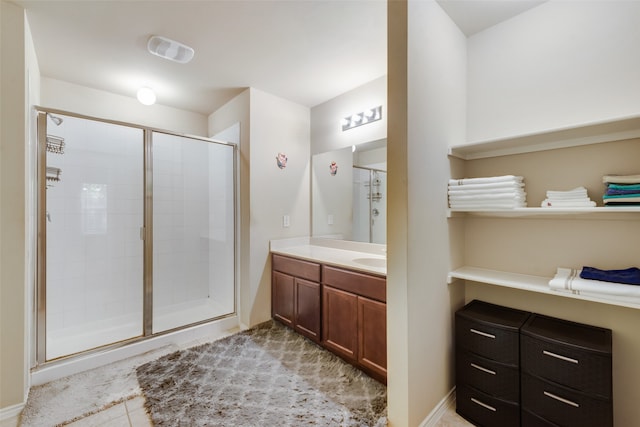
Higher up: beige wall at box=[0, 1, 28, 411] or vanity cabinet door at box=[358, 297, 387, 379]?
beige wall at box=[0, 1, 28, 411]

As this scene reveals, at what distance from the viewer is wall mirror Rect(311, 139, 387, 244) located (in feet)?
8.87

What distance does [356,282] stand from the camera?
2.10 metres

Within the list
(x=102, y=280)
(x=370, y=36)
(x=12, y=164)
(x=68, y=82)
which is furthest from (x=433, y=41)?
(x=102, y=280)

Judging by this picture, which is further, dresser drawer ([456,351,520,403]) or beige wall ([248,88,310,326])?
beige wall ([248,88,310,326])

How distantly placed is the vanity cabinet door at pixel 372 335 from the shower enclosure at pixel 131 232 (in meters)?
1.66

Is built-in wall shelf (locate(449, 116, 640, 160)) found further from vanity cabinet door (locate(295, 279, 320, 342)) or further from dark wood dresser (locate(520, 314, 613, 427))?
vanity cabinet door (locate(295, 279, 320, 342))

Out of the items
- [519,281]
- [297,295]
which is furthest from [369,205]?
[519,281]

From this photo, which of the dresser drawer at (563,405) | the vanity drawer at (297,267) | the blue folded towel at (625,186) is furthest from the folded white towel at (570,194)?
the vanity drawer at (297,267)

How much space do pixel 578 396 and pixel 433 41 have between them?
197cm

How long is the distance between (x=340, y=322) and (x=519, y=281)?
1264mm

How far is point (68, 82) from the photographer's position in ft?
8.98

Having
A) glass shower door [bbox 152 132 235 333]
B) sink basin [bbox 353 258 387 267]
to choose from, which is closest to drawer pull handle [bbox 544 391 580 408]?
sink basin [bbox 353 258 387 267]

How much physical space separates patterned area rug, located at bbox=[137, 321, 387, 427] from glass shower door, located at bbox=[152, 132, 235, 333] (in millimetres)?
757

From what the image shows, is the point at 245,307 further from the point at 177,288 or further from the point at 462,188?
the point at 462,188
